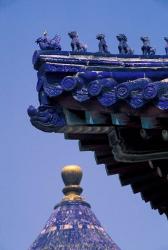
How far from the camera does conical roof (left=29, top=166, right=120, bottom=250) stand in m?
23.3

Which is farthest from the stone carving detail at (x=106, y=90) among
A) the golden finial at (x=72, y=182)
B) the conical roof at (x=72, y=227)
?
the golden finial at (x=72, y=182)

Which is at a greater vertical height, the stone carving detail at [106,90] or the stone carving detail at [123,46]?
the stone carving detail at [123,46]

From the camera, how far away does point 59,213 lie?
81.6 ft

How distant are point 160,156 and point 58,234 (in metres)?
15.7

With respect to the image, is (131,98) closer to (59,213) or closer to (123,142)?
(123,142)

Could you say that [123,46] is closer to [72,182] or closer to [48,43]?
[48,43]

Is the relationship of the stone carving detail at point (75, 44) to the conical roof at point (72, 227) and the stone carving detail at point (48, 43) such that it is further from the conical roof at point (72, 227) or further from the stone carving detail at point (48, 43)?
the conical roof at point (72, 227)

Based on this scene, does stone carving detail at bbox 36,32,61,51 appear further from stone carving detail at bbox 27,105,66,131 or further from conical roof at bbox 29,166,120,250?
conical roof at bbox 29,166,120,250

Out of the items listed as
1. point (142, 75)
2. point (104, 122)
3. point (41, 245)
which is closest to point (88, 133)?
point (104, 122)

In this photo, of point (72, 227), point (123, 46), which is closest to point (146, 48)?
point (123, 46)

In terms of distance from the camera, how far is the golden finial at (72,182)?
1011 inches

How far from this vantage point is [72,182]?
1016 inches

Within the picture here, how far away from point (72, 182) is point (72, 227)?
7.33 ft

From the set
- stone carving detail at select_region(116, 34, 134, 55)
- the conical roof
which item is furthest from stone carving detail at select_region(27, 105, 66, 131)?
the conical roof
